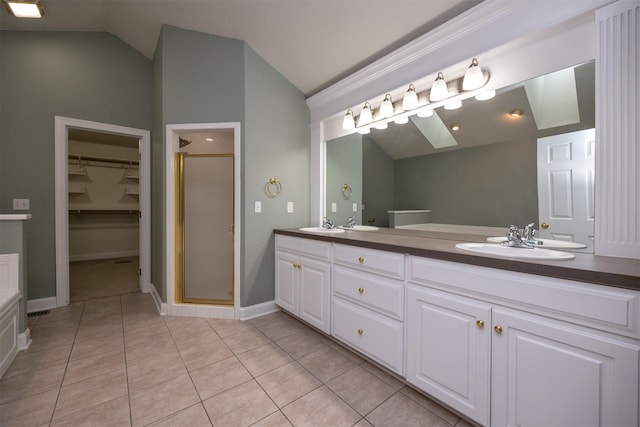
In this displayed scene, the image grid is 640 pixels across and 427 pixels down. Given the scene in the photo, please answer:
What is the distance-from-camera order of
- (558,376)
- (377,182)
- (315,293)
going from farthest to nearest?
(377,182)
(315,293)
(558,376)

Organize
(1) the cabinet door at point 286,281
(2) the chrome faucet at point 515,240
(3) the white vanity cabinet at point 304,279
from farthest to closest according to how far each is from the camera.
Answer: (1) the cabinet door at point 286,281 < (3) the white vanity cabinet at point 304,279 < (2) the chrome faucet at point 515,240

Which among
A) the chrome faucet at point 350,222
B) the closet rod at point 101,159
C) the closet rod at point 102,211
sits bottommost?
the chrome faucet at point 350,222

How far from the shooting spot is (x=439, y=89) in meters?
1.92

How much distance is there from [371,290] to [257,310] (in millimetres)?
1466

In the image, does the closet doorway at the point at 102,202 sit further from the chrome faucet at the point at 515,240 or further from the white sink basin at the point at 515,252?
the chrome faucet at the point at 515,240

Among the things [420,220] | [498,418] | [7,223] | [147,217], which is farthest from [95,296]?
[498,418]

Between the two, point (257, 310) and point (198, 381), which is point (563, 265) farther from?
point (257, 310)

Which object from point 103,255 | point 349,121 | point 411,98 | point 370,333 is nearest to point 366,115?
point 349,121

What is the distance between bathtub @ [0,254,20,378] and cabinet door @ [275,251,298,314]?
6.35 ft

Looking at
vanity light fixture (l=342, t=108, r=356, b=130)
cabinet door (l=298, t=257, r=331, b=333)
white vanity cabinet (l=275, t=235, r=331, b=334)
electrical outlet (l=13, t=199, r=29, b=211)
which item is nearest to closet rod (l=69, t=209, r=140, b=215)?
electrical outlet (l=13, t=199, r=29, b=211)

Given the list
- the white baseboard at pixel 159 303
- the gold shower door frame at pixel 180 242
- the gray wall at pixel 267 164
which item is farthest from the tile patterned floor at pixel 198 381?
the gray wall at pixel 267 164

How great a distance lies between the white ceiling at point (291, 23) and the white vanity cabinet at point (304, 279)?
1.72 m

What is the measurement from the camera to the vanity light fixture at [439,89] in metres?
1.92

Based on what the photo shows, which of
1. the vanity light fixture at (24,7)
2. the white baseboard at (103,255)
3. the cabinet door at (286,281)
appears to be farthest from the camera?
the white baseboard at (103,255)
